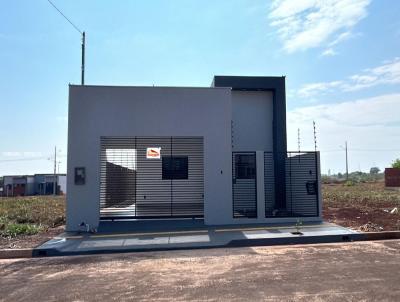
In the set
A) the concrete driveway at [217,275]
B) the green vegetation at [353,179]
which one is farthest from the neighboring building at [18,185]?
the concrete driveway at [217,275]

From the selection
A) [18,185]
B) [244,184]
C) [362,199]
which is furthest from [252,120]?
[18,185]

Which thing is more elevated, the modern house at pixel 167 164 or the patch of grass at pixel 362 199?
the modern house at pixel 167 164

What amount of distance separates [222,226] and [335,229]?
379 cm

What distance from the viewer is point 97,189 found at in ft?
48.3

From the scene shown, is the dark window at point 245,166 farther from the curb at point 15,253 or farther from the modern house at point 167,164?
the curb at point 15,253

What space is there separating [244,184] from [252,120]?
3.87m

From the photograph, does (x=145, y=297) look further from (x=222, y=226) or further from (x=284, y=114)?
(x=284, y=114)

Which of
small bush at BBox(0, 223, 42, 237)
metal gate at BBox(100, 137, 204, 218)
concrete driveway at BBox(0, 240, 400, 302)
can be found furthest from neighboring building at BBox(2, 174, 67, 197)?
concrete driveway at BBox(0, 240, 400, 302)

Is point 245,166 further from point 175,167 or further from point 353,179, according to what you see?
point 353,179

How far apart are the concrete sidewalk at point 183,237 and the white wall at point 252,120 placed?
216 inches

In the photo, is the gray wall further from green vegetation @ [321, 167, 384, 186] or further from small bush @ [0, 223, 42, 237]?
green vegetation @ [321, 167, 384, 186]

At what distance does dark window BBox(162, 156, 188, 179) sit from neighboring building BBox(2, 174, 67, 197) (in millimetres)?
56624

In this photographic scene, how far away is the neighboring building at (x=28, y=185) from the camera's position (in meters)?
66.9

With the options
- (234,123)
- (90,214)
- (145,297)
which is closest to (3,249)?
(90,214)
